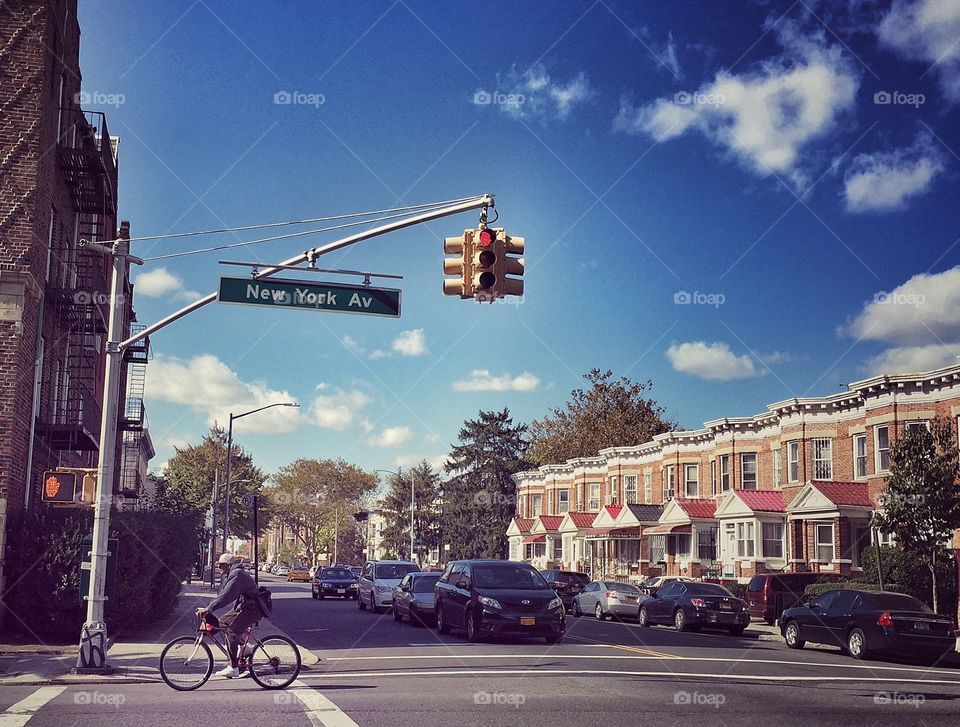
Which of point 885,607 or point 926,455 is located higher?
point 926,455

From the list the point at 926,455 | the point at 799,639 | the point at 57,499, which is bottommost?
the point at 799,639

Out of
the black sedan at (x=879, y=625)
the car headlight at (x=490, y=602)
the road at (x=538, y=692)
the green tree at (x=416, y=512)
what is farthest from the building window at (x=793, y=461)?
the green tree at (x=416, y=512)

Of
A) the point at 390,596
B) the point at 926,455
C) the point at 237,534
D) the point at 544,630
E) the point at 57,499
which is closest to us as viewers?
the point at 57,499

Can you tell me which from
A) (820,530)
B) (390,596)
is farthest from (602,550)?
(390,596)

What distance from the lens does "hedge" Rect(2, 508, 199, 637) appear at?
65.3 feet

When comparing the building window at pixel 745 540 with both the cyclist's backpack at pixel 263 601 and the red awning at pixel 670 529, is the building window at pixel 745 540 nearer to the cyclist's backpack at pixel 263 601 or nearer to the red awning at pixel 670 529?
the red awning at pixel 670 529

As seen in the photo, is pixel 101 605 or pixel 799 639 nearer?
pixel 101 605

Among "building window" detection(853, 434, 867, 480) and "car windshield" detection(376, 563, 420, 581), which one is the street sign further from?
"building window" detection(853, 434, 867, 480)

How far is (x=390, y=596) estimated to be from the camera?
32.8m

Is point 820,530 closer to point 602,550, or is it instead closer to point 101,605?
point 602,550

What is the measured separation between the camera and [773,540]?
45.6 m

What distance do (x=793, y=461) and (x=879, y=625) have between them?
83.7 feet

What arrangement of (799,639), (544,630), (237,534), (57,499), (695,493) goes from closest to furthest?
1. (57,499)
2. (544,630)
3. (799,639)
4. (695,493)
5. (237,534)

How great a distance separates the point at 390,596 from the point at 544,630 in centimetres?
1282
